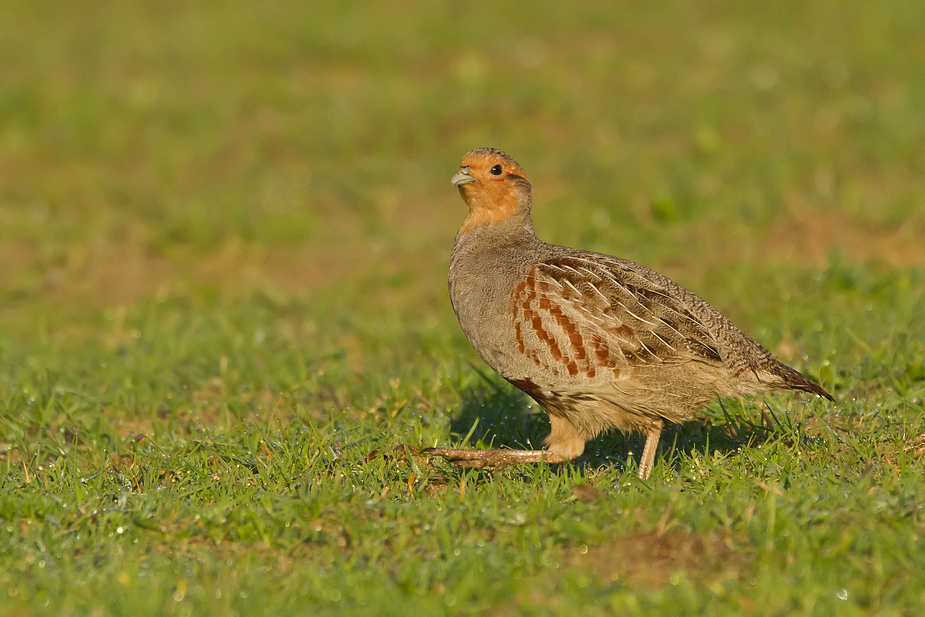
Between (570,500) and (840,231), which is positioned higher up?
(840,231)

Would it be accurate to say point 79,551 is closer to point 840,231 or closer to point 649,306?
point 649,306

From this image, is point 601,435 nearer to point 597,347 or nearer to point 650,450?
point 650,450

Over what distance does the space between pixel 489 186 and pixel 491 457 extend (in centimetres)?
134

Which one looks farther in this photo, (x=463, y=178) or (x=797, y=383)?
(x=463, y=178)

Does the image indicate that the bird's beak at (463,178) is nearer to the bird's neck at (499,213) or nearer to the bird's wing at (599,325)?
the bird's neck at (499,213)

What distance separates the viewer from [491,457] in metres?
4.65

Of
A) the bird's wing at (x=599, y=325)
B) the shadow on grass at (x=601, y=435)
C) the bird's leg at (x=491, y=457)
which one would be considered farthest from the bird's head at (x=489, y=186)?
the bird's leg at (x=491, y=457)

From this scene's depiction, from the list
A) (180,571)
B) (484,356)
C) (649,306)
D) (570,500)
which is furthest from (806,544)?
(180,571)

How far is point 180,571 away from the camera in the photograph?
3564 millimetres

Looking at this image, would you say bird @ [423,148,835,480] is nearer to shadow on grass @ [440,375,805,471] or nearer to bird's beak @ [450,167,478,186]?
shadow on grass @ [440,375,805,471]

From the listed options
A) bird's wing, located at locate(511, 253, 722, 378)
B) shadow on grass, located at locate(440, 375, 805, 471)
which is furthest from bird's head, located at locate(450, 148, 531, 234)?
shadow on grass, located at locate(440, 375, 805, 471)

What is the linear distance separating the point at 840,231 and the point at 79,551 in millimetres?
6712

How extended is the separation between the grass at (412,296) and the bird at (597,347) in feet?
0.91

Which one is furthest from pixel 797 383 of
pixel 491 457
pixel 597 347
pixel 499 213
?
pixel 499 213
